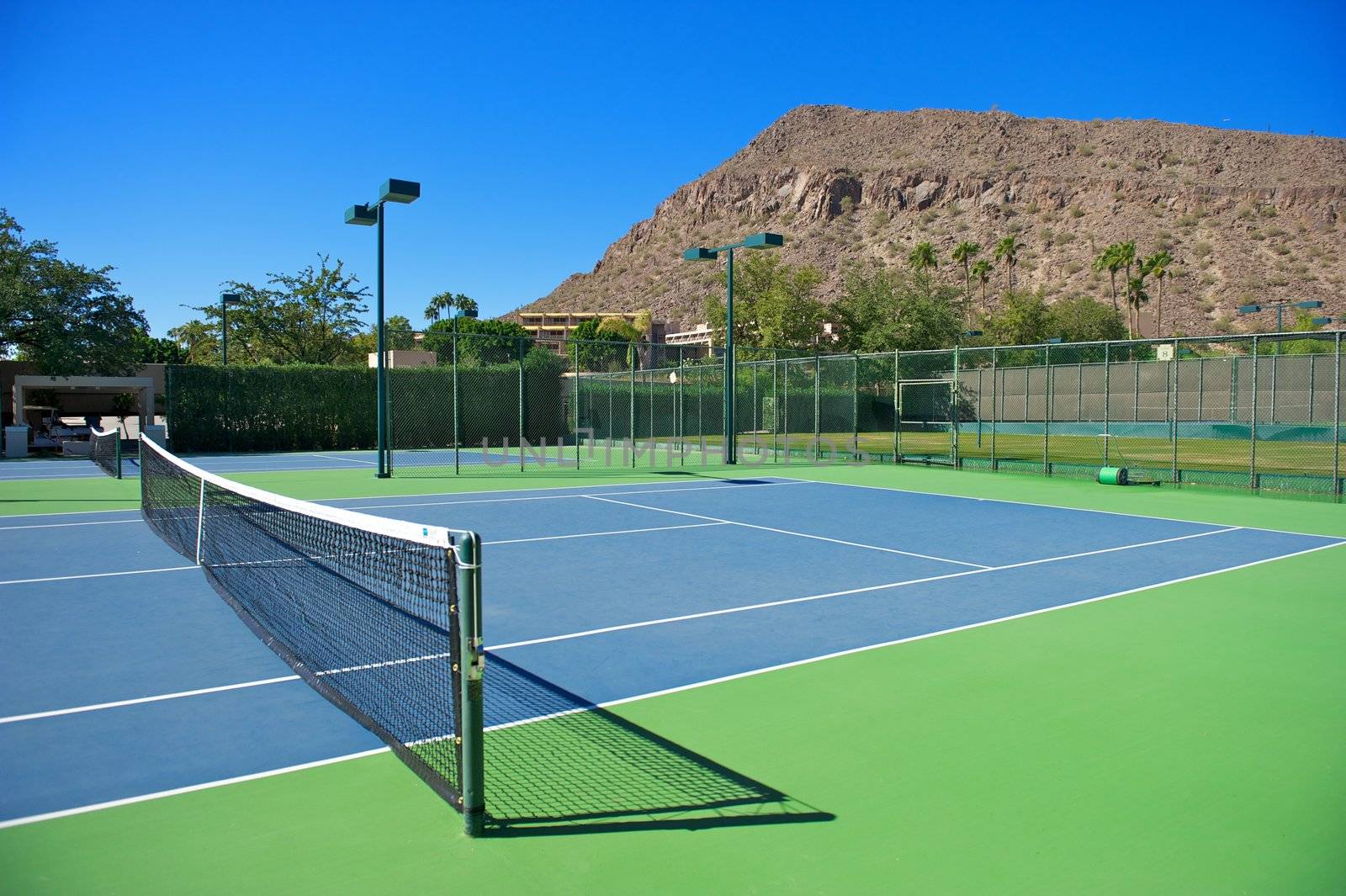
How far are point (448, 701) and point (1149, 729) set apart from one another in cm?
353

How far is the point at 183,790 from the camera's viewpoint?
385 cm

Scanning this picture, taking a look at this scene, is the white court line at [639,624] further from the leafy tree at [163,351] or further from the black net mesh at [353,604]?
the leafy tree at [163,351]

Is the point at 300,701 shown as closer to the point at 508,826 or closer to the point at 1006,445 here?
the point at 508,826

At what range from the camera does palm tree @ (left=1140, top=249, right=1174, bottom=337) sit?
7344 cm

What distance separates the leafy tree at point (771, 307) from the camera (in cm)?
4722

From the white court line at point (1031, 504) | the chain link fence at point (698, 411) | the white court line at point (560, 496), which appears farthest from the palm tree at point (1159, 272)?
the white court line at point (560, 496)

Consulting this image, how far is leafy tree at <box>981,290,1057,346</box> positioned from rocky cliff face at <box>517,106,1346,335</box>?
72.3 feet

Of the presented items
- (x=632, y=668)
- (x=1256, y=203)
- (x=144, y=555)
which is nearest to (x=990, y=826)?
(x=632, y=668)

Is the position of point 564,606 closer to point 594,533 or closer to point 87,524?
point 594,533

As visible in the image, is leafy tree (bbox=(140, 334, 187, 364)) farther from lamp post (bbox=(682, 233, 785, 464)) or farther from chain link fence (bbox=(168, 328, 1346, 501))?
lamp post (bbox=(682, 233, 785, 464))

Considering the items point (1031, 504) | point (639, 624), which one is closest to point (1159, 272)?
point (1031, 504)

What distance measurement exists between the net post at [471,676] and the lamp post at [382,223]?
1438 centimetres

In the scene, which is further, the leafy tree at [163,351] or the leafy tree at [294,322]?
the leafy tree at [163,351]

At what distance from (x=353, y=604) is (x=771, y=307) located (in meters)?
42.1
